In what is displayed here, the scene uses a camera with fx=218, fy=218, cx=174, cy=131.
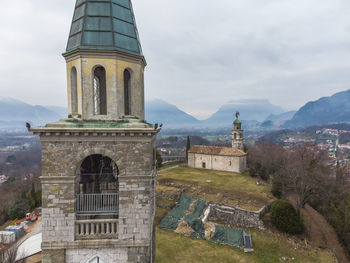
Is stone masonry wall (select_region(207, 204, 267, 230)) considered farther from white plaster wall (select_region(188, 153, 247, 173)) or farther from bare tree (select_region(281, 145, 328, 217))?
white plaster wall (select_region(188, 153, 247, 173))

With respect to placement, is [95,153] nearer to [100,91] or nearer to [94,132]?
[94,132]

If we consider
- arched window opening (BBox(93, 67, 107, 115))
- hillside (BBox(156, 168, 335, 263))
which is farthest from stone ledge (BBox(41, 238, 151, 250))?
hillside (BBox(156, 168, 335, 263))

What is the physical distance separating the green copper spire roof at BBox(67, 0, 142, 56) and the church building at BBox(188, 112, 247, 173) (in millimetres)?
38473

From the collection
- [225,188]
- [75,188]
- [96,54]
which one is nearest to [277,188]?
[225,188]

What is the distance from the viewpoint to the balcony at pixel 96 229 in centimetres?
729

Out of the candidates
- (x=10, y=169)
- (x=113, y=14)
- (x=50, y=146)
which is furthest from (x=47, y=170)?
(x=10, y=169)

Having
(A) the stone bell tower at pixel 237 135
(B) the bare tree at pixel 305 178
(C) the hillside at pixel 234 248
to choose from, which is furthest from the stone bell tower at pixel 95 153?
(A) the stone bell tower at pixel 237 135

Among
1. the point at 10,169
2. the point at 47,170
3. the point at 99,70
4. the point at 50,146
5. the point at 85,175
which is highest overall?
the point at 99,70

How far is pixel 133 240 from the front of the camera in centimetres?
741

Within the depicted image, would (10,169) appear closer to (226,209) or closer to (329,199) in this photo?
(226,209)

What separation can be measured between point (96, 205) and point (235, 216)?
19465mm

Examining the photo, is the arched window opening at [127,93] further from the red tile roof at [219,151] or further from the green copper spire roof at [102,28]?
the red tile roof at [219,151]

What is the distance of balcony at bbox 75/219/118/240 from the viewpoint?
7289mm

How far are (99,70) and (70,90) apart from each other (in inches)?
74.9
